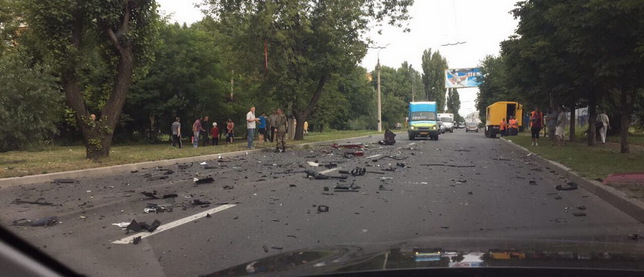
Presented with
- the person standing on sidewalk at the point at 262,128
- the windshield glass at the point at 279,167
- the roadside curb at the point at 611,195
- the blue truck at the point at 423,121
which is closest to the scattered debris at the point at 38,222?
the windshield glass at the point at 279,167

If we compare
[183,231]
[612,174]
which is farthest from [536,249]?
[612,174]

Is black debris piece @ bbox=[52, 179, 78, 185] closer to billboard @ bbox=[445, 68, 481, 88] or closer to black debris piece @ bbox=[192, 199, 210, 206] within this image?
black debris piece @ bbox=[192, 199, 210, 206]

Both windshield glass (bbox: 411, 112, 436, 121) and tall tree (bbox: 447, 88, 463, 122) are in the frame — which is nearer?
windshield glass (bbox: 411, 112, 436, 121)

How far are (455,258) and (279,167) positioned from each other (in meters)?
11.4

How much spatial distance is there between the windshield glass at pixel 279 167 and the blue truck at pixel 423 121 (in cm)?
690

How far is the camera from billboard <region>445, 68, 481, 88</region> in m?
60.7

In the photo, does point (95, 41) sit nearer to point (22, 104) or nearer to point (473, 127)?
point (22, 104)

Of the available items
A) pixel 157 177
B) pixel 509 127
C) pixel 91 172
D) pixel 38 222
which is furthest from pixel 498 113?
pixel 38 222

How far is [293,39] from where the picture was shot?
92.0 feet

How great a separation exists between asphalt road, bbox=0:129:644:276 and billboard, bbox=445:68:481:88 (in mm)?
51019

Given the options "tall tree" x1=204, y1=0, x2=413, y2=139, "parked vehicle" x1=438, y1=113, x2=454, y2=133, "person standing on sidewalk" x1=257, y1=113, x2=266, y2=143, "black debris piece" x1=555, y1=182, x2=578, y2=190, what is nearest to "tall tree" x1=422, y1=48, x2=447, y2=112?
"parked vehicle" x1=438, y1=113, x2=454, y2=133

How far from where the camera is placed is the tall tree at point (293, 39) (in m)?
26.7

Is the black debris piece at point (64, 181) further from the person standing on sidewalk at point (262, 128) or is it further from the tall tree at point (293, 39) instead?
the person standing on sidewalk at point (262, 128)

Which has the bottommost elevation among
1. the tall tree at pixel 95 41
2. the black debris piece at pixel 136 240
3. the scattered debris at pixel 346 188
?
the scattered debris at pixel 346 188
